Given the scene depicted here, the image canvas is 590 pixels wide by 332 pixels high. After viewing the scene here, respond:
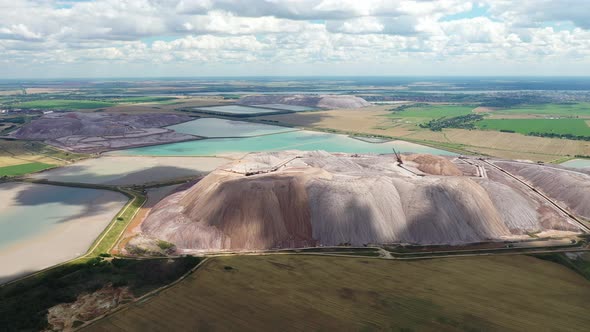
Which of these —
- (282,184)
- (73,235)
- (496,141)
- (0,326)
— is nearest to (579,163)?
(496,141)

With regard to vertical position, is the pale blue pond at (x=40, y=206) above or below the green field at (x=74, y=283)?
below

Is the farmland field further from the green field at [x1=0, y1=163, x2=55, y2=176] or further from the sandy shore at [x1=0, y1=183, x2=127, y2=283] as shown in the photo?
the green field at [x1=0, y1=163, x2=55, y2=176]

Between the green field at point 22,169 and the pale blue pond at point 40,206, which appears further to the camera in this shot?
the green field at point 22,169

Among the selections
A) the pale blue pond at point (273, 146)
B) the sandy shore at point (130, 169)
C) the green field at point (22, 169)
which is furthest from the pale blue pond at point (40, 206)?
the pale blue pond at point (273, 146)

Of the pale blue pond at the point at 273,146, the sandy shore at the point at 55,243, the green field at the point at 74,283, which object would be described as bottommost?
the pale blue pond at the point at 273,146

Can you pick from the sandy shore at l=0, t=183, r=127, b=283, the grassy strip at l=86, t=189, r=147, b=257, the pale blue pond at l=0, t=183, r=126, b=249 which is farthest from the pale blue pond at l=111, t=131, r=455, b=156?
the sandy shore at l=0, t=183, r=127, b=283

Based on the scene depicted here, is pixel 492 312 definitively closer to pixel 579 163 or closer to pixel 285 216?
pixel 285 216

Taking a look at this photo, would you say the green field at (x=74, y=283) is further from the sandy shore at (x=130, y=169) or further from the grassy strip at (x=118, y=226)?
the sandy shore at (x=130, y=169)

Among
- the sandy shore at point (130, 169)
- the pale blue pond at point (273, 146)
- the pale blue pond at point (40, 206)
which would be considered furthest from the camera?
the pale blue pond at point (273, 146)
